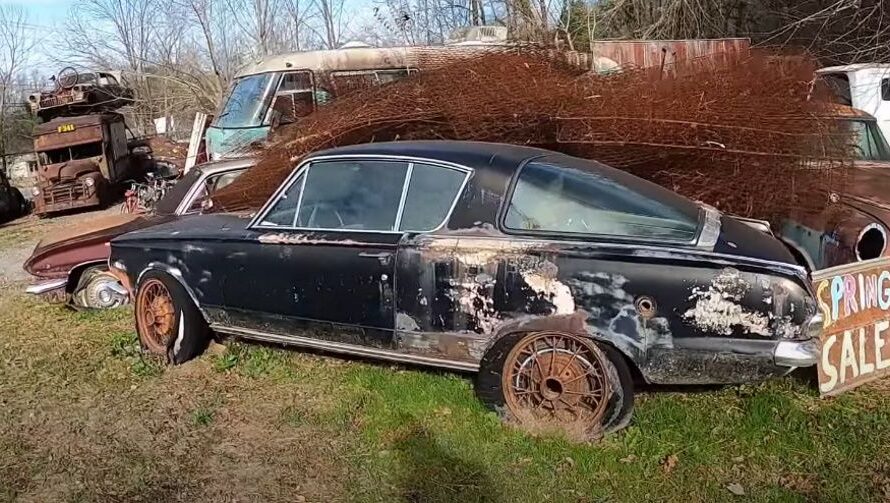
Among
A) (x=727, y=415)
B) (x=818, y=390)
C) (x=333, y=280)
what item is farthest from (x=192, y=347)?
(x=818, y=390)

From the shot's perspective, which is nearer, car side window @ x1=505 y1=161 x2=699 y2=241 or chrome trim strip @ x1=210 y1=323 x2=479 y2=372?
car side window @ x1=505 y1=161 x2=699 y2=241

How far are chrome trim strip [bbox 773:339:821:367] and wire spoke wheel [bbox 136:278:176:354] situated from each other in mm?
3695

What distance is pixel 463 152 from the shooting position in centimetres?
396

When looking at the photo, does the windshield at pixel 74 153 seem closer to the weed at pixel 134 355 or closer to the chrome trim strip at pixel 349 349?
the weed at pixel 134 355

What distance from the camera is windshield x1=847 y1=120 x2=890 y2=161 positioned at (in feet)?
19.9

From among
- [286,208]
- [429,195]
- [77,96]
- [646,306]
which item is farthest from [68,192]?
[646,306]

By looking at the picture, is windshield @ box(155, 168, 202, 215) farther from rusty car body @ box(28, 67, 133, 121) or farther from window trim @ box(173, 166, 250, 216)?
rusty car body @ box(28, 67, 133, 121)

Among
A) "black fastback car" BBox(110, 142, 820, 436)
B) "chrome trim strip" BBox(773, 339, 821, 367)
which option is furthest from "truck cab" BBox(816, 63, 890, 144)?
"chrome trim strip" BBox(773, 339, 821, 367)

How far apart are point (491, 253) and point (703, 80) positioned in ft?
8.05

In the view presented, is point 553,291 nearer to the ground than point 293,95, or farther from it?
nearer to the ground

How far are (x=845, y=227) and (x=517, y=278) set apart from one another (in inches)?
99.7

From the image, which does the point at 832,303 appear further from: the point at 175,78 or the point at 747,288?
the point at 175,78

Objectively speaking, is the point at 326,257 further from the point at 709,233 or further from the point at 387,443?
the point at 709,233

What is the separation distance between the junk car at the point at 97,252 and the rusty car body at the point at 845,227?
453cm
